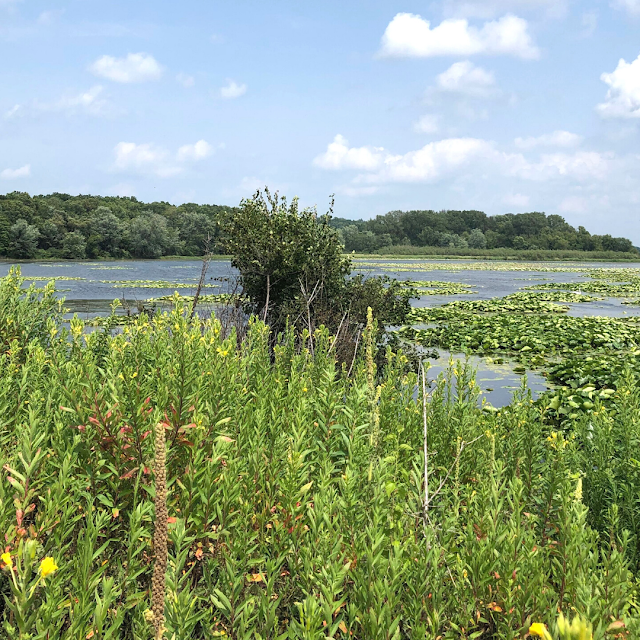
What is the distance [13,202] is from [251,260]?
8586 centimetres

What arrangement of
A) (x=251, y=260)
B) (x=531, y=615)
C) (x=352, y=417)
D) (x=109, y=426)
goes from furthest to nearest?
1. (x=251, y=260)
2. (x=352, y=417)
3. (x=109, y=426)
4. (x=531, y=615)

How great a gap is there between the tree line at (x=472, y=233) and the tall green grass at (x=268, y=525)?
114833mm

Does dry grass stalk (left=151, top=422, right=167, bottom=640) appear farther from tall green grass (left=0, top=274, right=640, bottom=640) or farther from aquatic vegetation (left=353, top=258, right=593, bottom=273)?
aquatic vegetation (left=353, top=258, right=593, bottom=273)

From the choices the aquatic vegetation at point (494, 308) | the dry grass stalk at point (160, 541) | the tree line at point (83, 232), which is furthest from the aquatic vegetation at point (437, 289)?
the tree line at point (83, 232)

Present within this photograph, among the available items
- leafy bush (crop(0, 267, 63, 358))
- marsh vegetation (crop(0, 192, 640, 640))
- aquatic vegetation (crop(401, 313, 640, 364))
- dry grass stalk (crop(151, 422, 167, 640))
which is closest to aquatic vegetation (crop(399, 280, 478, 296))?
aquatic vegetation (crop(401, 313, 640, 364))

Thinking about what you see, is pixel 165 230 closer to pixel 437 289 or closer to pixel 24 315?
pixel 437 289

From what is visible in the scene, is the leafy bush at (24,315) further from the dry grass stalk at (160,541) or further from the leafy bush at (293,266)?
the leafy bush at (293,266)

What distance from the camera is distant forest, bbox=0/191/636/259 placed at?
76562 millimetres

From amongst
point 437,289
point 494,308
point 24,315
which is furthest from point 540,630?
point 437,289

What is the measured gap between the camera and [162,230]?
275ft

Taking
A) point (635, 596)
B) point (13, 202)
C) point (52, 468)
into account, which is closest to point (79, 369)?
point (52, 468)

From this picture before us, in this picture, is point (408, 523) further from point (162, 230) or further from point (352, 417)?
point (162, 230)

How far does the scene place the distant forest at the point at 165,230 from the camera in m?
76.6

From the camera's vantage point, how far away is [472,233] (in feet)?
463
